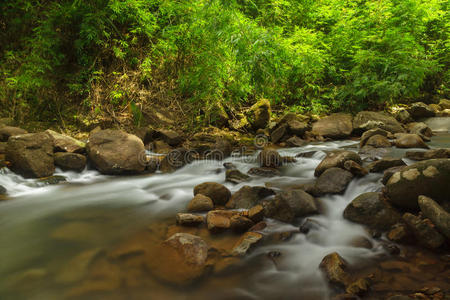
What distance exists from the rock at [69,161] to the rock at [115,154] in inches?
8.0

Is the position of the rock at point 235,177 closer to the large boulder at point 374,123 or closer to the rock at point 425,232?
the rock at point 425,232

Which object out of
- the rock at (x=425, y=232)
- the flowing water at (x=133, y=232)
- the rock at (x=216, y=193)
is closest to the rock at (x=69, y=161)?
the flowing water at (x=133, y=232)

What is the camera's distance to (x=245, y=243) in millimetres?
2488

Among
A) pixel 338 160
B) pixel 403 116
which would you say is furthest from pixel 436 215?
pixel 403 116

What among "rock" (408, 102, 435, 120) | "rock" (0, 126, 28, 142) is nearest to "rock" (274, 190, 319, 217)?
"rock" (0, 126, 28, 142)

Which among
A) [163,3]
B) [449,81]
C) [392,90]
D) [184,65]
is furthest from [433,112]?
[163,3]

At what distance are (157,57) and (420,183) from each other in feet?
23.5

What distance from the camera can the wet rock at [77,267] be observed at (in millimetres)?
2162

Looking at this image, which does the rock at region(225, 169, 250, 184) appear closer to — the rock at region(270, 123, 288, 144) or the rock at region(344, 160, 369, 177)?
the rock at region(344, 160, 369, 177)

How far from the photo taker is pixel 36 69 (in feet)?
22.0

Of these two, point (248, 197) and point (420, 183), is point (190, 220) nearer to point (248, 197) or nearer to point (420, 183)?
point (248, 197)

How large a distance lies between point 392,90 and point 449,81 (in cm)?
588

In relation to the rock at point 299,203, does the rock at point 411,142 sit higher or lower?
higher

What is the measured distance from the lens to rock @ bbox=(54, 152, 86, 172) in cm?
483
